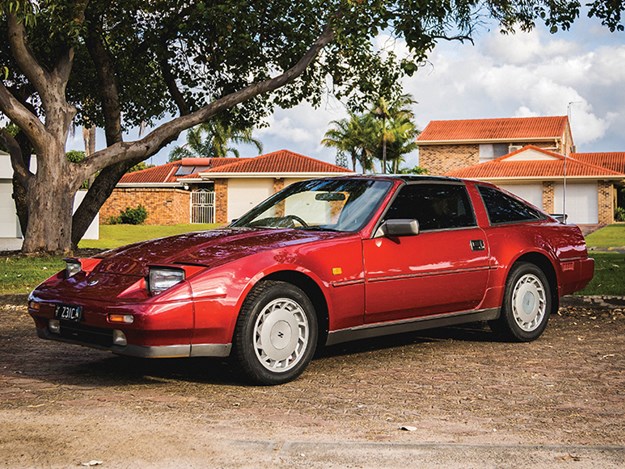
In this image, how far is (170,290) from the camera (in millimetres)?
5590

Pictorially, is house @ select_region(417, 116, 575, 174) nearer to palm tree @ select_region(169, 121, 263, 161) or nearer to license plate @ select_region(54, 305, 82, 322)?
palm tree @ select_region(169, 121, 263, 161)

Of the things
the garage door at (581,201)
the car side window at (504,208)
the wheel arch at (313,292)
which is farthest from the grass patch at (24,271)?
the garage door at (581,201)

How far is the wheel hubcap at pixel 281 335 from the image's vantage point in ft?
19.3

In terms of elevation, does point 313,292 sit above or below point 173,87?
below

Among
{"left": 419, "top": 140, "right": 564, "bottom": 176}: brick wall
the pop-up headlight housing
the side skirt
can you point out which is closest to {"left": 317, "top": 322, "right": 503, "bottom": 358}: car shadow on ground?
the side skirt

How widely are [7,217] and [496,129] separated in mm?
36949

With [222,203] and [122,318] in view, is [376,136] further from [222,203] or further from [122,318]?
[122,318]

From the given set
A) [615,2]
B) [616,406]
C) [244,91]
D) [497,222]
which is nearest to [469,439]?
[616,406]

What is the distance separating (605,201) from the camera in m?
48.2

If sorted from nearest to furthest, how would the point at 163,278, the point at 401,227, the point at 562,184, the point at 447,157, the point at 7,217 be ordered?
1. the point at 163,278
2. the point at 401,227
3. the point at 7,217
4. the point at 562,184
5. the point at 447,157

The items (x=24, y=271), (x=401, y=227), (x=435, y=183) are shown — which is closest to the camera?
(x=401, y=227)

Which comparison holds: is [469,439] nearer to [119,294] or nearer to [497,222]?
[119,294]

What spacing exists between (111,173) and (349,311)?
15.6 metres

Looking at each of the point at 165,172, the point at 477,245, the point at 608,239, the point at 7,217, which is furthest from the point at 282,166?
the point at 477,245
